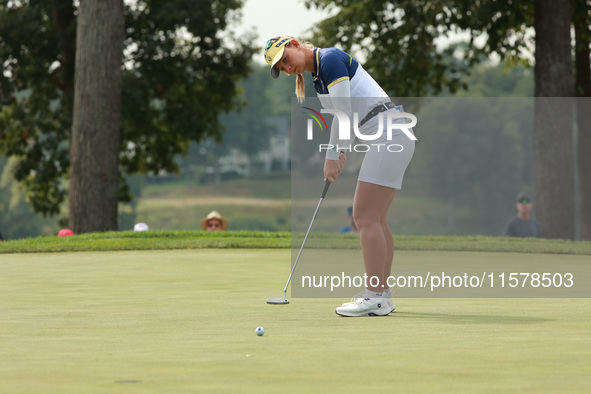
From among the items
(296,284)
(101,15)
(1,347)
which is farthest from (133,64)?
(1,347)

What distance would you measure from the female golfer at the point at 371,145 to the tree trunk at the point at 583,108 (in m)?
17.0

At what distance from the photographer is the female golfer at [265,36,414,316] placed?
19.9 ft

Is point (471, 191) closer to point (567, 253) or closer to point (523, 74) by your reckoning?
point (567, 253)

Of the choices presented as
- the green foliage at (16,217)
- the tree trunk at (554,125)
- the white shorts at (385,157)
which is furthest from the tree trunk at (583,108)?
the green foliage at (16,217)

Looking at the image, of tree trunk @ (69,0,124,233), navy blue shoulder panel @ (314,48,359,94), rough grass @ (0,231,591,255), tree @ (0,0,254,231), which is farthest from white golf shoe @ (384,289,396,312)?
tree @ (0,0,254,231)

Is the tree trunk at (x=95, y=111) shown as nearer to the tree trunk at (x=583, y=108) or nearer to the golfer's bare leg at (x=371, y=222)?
the tree trunk at (x=583, y=108)

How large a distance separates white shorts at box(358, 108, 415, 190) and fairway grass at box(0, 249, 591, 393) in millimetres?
829

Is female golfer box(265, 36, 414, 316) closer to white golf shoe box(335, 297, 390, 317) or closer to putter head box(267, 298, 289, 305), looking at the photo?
white golf shoe box(335, 297, 390, 317)

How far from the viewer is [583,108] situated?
2286 cm

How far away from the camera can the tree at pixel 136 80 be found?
26094 millimetres

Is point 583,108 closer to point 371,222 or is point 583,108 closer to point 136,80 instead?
point 136,80

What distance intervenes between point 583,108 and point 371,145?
1790cm

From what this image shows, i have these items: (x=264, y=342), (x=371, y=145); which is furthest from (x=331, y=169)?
(x=264, y=342)

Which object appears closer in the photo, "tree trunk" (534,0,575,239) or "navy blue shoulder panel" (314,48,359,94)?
"navy blue shoulder panel" (314,48,359,94)
